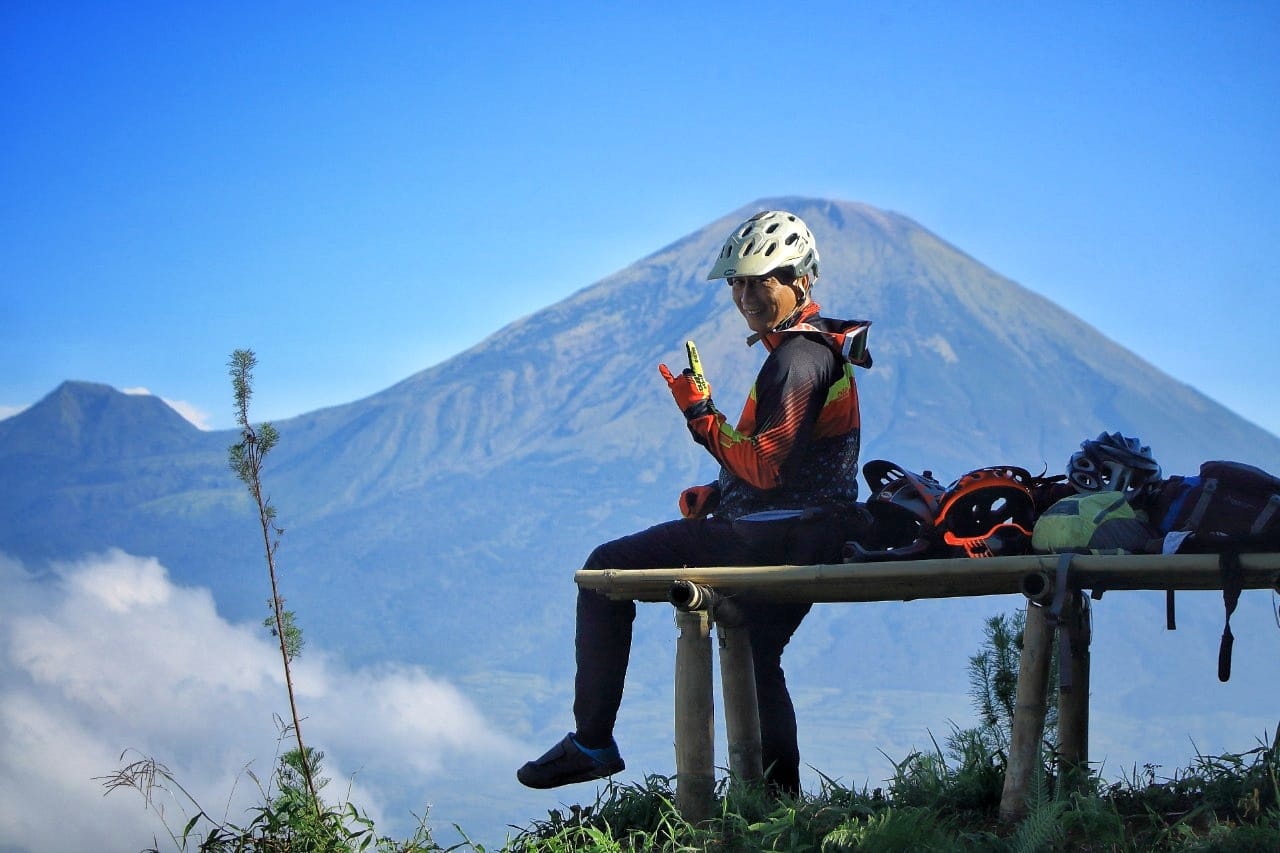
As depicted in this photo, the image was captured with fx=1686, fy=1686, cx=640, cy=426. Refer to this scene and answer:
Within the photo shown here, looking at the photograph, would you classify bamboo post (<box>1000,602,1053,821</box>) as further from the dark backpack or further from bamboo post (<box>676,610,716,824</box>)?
bamboo post (<box>676,610,716,824</box>)

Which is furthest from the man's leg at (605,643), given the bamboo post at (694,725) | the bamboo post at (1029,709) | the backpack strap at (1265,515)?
the backpack strap at (1265,515)

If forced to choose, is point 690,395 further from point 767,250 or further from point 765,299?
point 767,250

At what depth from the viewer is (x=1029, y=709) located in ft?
25.2

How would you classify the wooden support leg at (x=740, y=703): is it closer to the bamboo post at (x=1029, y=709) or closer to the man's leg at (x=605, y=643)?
the man's leg at (x=605, y=643)

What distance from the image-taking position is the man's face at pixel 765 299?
28.1 feet

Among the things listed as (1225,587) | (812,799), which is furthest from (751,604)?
(1225,587)

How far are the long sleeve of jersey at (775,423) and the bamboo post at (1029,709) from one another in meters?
1.37

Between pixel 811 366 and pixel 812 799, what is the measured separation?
2120 mm

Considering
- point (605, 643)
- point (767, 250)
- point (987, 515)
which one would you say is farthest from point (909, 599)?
point (767, 250)

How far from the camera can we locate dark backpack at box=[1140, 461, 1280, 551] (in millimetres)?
7223

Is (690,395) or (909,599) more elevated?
(690,395)

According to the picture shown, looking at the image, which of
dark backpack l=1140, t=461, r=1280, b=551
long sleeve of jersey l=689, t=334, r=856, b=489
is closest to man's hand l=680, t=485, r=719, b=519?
long sleeve of jersey l=689, t=334, r=856, b=489

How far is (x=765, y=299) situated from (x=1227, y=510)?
2.50 m

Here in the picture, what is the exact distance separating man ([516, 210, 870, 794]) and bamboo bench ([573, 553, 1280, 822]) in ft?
0.66
